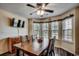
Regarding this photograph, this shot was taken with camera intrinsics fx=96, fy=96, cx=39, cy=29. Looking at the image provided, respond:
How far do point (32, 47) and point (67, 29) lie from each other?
712 millimetres

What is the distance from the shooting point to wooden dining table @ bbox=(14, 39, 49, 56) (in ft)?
5.48

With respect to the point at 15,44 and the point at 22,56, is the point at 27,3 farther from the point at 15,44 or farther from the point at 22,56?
the point at 22,56

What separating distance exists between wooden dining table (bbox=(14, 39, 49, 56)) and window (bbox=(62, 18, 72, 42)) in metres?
0.34

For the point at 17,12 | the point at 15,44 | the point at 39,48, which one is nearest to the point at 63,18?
the point at 39,48

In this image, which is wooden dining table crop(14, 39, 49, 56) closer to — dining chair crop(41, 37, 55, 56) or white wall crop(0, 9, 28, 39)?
dining chair crop(41, 37, 55, 56)

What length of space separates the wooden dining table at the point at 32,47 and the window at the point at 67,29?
0.34 meters

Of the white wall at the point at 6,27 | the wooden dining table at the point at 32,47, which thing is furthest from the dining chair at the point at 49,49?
the white wall at the point at 6,27

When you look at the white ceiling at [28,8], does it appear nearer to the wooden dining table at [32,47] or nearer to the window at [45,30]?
the window at [45,30]

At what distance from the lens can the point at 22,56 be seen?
5.79 feet

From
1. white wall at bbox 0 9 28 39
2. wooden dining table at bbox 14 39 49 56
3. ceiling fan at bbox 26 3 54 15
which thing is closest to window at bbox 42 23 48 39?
wooden dining table at bbox 14 39 49 56

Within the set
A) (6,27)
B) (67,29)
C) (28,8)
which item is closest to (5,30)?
(6,27)

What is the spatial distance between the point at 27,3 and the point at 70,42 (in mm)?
1020

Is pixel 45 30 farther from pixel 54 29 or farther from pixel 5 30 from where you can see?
pixel 5 30

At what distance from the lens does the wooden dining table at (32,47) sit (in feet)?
5.48
